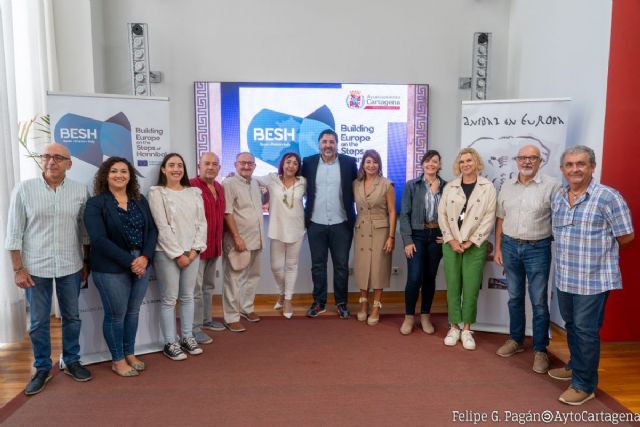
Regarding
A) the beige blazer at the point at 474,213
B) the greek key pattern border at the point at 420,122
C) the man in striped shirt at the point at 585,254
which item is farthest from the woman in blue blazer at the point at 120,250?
the greek key pattern border at the point at 420,122

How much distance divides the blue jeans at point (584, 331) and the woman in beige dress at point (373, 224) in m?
1.58

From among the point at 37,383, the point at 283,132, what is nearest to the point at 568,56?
the point at 283,132

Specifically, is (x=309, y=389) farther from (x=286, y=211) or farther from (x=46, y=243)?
(x=46, y=243)

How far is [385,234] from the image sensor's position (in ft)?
13.3

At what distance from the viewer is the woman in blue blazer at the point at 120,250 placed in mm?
2912

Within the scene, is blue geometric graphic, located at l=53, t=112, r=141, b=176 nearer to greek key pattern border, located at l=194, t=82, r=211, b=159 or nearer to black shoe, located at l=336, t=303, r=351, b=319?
greek key pattern border, located at l=194, t=82, r=211, b=159

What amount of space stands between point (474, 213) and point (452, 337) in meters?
1.02

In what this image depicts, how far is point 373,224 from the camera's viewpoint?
404cm

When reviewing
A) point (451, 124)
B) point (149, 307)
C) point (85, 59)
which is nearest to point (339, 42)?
point (451, 124)

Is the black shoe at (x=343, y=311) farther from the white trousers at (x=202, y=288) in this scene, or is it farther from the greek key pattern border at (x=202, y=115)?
the greek key pattern border at (x=202, y=115)

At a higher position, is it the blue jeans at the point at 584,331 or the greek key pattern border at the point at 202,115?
the greek key pattern border at the point at 202,115

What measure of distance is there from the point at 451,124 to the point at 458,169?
1.57m

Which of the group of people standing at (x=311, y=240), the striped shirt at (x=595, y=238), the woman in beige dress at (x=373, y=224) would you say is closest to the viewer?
the striped shirt at (x=595, y=238)

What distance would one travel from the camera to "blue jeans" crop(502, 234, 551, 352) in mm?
3162
